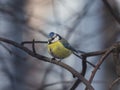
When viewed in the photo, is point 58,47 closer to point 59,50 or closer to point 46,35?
point 59,50

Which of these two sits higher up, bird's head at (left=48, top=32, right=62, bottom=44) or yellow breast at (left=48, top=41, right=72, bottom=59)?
bird's head at (left=48, top=32, right=62, bottom=44)

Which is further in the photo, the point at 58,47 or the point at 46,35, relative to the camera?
the point at 46,35

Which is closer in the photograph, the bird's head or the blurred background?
the bird's head

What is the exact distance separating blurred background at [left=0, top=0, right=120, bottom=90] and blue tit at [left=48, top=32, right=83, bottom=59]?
44 centimetres

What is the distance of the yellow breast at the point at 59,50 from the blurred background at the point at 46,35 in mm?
442

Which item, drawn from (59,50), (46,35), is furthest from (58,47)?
(46,35)

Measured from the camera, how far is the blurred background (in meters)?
1.80

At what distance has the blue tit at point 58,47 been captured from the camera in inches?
37.5

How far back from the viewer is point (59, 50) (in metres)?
1.01

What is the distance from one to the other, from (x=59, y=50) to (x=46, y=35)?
83 centimetres

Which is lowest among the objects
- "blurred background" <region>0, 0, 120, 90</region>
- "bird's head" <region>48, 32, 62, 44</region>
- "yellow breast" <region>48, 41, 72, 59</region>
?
"yellow breast" <region>48, 41, 72, 59</region>

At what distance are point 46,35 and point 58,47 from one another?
81 cm

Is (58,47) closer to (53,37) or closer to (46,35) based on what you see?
(53,37)

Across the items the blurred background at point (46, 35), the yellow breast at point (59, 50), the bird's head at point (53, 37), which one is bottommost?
the yellow breast at point (59, 50)
